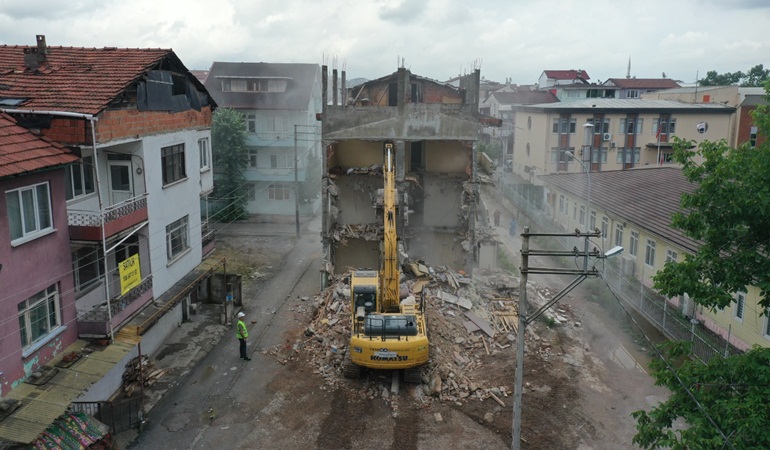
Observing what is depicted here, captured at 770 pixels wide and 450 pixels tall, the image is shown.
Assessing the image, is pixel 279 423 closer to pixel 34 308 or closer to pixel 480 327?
pixel 34 308

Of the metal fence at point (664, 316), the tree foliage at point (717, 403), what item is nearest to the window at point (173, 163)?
the tree foliage at point (717, 403)

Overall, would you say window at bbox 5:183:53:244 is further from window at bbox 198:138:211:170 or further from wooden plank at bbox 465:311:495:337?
wooden plank at bbox 465:311:495:337

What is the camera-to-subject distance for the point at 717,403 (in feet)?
30.7

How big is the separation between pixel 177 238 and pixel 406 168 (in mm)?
13102

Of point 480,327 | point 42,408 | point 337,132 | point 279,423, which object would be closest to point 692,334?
point 480,327

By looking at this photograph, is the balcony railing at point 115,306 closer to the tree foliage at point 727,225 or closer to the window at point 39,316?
the window at point 39,316

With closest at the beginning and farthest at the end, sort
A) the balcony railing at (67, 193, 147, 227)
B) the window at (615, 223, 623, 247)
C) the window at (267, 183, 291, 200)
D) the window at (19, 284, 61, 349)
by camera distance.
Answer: the window at (19, 284, 61, 349) → the balcony railing at (67, 193, 147, 227) → the window at (615, 223, 623, 247) → the window at (267, 183, 291, 200)

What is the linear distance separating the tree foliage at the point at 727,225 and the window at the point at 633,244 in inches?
740

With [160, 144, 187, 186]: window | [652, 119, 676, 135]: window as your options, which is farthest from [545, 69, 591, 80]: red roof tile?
[160, 144, 187, 186]: window

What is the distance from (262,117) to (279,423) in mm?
29552

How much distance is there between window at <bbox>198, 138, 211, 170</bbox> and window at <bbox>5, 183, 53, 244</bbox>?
10.0 m

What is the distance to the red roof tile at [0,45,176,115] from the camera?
15859mm

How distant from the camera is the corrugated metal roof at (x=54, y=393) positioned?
39.2 ft

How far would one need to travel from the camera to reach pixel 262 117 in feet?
138
